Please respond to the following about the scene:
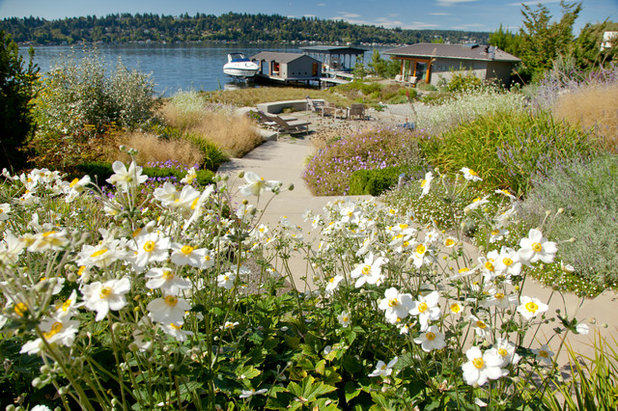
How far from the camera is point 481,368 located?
3.98ft

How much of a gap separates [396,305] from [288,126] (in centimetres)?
1428

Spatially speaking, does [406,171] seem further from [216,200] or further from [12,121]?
[12,121]

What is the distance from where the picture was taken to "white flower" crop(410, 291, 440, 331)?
128cm

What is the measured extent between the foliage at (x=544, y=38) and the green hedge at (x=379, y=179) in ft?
63.3

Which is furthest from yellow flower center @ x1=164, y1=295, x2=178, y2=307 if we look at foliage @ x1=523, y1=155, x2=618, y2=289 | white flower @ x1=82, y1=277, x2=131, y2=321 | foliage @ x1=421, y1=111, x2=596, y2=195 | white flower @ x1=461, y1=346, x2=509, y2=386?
foliage @ x1=421, y1=111, x2=596, y2=195

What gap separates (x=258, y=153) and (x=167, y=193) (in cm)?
1058

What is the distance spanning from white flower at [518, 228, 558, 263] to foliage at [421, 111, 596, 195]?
183 inches

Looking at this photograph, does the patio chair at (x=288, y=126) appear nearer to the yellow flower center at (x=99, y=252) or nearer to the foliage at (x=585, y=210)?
the foliage at (x=585, y=210)

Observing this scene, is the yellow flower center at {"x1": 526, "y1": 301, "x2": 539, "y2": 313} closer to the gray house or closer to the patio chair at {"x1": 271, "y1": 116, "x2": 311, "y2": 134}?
the patio chair at {"x1": 271, "y1": 116, "x2": 311, "y2": 134}

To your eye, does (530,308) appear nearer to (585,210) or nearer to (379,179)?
(585,210)

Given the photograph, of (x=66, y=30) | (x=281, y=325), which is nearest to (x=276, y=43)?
(x=66, y=30)

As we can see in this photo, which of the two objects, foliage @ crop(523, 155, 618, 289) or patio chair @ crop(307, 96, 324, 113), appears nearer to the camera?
foliage @ crop(523, 155, 618, 289)

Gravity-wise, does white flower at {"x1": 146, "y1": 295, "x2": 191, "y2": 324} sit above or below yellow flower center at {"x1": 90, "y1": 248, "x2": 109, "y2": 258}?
below

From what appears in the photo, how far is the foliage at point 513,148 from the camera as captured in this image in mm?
5789
